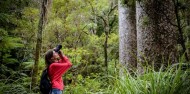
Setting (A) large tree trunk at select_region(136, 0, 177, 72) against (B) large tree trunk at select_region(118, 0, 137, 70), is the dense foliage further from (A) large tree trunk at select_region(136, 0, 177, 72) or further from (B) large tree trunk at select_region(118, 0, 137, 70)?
(A) large tree trunk at select_region(136, 0, 177, 72)

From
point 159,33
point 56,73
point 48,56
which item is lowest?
point 56,73

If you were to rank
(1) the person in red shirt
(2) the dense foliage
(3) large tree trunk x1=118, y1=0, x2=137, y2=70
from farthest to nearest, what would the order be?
(3) large tree trunk x1=118, y1=0, x2=137, y2=70
(2) the dense foliage
(1) the person in red shirt

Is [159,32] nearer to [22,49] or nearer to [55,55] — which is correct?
[55,55]

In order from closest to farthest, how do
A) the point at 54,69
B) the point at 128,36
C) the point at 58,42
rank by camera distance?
the point at 54,69 < the point at 128,36 < the point at 58,42

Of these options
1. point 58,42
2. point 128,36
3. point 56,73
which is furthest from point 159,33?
point 58,42

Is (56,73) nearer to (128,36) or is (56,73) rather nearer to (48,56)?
(48,56)

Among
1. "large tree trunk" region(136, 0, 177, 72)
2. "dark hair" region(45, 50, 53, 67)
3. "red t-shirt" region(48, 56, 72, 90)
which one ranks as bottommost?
"red t-shirt" region(48, 56, 72, 90)

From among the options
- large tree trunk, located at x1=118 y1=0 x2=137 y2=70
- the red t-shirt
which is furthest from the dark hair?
large tree trunk, located at x1=118 y1=0 x2=137 y2=70

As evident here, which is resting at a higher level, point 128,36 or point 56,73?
point 128,36

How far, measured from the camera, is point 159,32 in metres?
5.86

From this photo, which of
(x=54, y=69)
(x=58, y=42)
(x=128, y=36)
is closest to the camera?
(x=54, y=69)

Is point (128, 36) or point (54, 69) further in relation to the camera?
point (128, 36)

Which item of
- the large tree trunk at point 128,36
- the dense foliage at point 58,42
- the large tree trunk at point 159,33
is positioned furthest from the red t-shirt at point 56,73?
the large tree trunk at point 128,36

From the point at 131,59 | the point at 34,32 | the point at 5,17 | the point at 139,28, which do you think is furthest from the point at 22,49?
the point at 139,28
